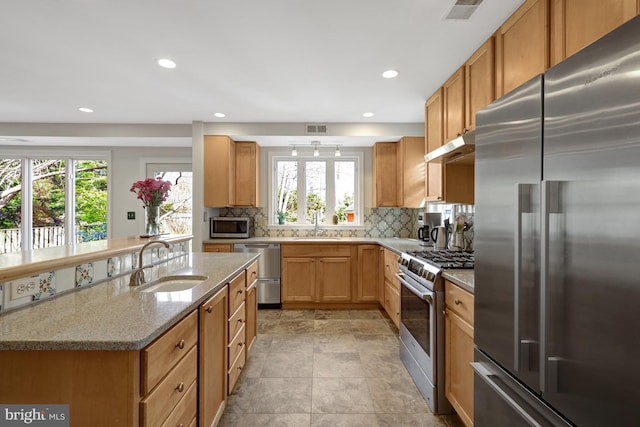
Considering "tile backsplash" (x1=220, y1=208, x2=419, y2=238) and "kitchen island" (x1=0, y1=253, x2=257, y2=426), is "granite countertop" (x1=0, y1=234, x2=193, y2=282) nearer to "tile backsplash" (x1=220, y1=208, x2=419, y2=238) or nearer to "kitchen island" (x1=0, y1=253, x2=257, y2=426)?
"kitchen island" (x1=0, y1=253, x2=257, y2=426)

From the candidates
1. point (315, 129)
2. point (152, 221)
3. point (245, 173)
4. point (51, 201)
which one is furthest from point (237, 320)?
point (51, 201)

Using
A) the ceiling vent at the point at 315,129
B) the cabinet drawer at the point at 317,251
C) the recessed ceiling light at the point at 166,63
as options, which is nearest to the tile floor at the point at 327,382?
the cabinet drawer at the point at 317,251

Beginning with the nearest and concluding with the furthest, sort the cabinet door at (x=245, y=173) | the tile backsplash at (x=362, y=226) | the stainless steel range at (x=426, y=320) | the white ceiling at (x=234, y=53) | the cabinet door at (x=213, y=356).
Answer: the cabinet door at (x=213, y=356), the white ceiling at (x=234, y=53), the stainless steel range at (x=426, y=320), the cabinet door at (x=245, y=173), the tile backsplash at (x=362, y=226)

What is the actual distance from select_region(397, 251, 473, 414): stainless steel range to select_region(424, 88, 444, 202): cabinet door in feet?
2.77

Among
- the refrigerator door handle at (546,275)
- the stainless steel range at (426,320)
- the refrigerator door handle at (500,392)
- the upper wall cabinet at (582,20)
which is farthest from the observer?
the stainless steel range at (426,320)

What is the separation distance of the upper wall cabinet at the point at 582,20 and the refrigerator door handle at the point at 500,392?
1.44 meters

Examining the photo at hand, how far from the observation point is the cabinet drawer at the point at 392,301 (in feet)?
10.4

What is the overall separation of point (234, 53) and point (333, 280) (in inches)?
112

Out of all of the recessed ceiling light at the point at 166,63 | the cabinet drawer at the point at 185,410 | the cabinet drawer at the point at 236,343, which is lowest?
the cabinet drawer at the point at 236,343

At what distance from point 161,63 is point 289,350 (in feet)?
8.92

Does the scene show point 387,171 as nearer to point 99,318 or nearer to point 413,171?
point 413,171

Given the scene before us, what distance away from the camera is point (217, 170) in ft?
13.4

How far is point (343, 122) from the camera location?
4.04 metres

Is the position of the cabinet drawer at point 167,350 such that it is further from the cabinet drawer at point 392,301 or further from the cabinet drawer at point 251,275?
the cabinet drawer at point 392,301
